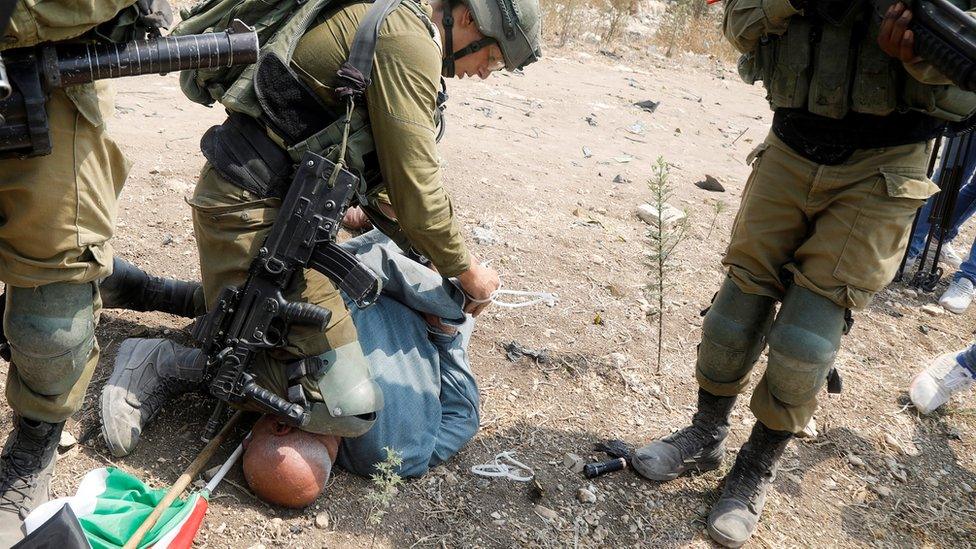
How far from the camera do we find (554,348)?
3.78 meters

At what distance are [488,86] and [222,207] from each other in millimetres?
5164

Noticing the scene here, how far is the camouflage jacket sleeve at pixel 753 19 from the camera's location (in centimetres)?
257

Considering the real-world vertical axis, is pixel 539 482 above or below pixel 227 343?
below

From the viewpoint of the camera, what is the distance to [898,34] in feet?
7.71

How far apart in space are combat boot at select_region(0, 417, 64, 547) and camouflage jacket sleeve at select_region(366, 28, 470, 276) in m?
1.25

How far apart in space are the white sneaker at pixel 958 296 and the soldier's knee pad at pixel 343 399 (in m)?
3.91

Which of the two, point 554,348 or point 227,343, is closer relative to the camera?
point 227,343

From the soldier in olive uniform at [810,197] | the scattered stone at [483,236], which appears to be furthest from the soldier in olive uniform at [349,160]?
the scattered stone at [483,236]

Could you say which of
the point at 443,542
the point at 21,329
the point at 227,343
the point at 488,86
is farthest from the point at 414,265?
the point at 488,86

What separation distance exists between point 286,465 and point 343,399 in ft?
0.90

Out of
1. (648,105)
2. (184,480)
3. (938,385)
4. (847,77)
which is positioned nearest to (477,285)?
(184,480)

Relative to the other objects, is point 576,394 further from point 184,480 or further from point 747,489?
point 184,480

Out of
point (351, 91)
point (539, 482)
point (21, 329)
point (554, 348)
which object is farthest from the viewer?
point (554, 348)

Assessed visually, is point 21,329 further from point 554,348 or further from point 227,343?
point 554,348
